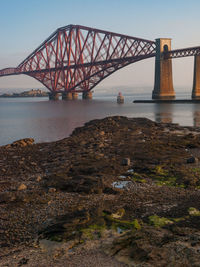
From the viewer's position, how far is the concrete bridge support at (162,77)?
73.9 meters

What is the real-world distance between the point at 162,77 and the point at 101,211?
7079cm

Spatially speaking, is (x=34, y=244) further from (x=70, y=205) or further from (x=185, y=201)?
(x=185, y=201)

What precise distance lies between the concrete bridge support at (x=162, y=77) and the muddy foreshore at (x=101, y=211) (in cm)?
6528

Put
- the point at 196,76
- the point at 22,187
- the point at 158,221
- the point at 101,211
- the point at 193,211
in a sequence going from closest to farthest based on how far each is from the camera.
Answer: the point at 158,221 < the point at 193,211 < the point at 101,211 < the point at 22,187 < the point at 196,76

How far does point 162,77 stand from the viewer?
73.5 m

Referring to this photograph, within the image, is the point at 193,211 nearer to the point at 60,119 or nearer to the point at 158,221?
the point at 158,221

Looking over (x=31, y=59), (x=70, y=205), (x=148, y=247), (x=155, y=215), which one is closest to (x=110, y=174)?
(x=70, y=205)

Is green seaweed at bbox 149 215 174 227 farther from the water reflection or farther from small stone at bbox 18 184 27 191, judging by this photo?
the water reflection

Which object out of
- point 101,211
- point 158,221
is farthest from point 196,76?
point 158,221

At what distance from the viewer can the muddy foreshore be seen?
4.27 m

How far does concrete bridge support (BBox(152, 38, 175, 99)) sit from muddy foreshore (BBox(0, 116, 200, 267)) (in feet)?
214

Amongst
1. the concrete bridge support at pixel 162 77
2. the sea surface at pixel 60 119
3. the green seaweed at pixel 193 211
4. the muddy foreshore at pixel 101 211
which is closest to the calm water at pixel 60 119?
the sea surface at pixel 60 119

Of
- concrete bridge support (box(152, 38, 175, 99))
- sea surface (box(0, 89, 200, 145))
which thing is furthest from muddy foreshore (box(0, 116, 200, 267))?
concrete bridge support (box(152, 38, 175, 99))

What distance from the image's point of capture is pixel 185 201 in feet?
20.6
